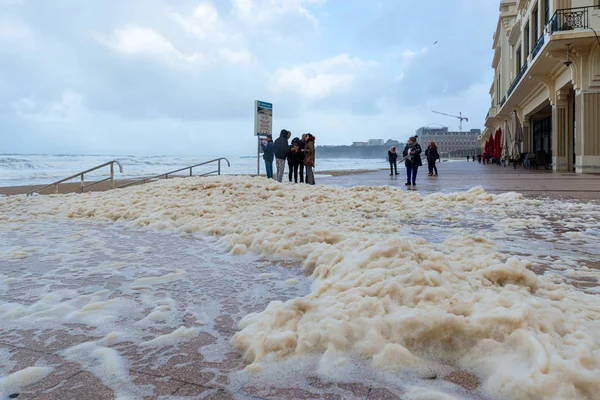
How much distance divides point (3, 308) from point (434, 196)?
23.2 feet

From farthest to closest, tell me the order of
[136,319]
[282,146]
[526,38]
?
[526,38] < [282,146] < [136,319]

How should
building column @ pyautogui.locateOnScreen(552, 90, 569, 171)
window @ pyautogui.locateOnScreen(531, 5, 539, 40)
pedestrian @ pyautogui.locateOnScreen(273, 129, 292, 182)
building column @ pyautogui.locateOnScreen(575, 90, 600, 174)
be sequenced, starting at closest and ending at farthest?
pedestrian @ pyautogui.locateOnScreen(273, 129, 292, 182), building column @ pyautogui.locateOnScreen(575, 90, 600, 174), building column @ pyautogui.locateOnScreen(552, 90, 569, 171), window @ pyautogui.locateOnScreen(531, 5, 539, 40)

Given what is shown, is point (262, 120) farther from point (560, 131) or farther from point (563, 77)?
point (560, 131)

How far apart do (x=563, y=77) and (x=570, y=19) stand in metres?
3.23

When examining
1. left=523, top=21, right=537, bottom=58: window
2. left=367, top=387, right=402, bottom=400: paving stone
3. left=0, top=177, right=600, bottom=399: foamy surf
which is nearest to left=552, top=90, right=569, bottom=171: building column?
left=523, top=21, right=537, bottom=58: window

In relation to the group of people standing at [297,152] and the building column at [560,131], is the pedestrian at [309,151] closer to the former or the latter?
the group of people standing at [297,152]

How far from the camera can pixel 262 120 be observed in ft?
50.1

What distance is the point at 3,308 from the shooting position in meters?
2.54

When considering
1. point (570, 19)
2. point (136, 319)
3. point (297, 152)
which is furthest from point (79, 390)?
point (570, 19)

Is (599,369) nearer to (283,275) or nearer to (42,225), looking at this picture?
(283,275)

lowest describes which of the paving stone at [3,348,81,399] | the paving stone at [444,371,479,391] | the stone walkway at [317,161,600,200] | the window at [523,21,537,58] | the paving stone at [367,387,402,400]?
the paving stone at [444,371,479,391]

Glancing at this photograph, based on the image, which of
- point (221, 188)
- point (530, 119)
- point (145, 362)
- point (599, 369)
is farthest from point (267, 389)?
point (530, 119)

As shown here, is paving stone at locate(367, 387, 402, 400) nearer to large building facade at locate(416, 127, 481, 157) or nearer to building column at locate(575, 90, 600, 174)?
building column at locate(575, 90, 600, 174)

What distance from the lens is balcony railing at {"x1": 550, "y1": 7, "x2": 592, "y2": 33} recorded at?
1529cm
